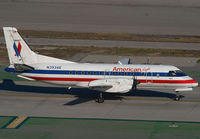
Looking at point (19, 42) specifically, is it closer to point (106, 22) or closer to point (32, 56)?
point (32, 56)

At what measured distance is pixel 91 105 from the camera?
123ft

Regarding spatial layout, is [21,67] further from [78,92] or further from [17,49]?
[78,92]

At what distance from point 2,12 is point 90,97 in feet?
164

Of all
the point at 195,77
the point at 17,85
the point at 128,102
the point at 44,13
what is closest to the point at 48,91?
the point at 17,85

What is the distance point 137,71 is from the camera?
1489 inches

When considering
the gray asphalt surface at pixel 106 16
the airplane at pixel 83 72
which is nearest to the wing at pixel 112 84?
the airplane at pixel 83 72

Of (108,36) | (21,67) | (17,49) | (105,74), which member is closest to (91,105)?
(105,74)

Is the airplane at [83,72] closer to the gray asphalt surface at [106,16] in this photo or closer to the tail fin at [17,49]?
the tail fin at [17,49]

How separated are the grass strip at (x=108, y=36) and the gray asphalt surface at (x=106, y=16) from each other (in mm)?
2089

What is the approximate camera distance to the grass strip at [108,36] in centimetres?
6725

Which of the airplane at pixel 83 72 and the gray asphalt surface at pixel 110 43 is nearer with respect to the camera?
the airplane at pixel 83 72

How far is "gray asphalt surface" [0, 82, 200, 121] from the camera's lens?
1369 inches

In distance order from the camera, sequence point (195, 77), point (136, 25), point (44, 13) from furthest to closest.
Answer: point (44, 13) < point (136, 25) < point (195, 77)

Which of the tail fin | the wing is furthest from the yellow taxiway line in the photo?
the tail fin
